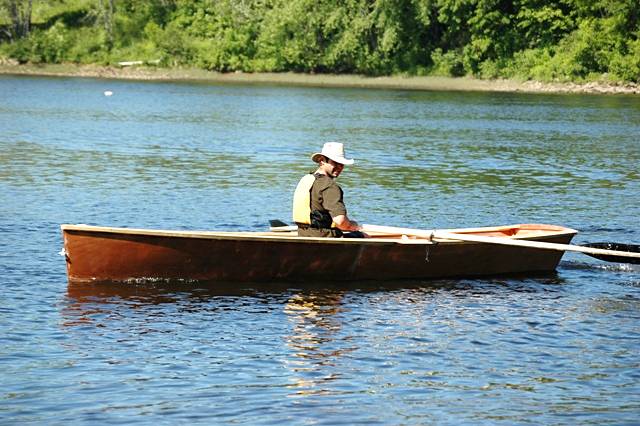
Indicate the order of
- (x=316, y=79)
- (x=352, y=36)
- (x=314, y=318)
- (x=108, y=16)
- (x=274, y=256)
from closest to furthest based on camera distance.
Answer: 1. (x=314, y=318)
2. (x=274, y=256)
3. (x=352, y=36)
4. (x=316, y=79)
5. (x=108, y=16)

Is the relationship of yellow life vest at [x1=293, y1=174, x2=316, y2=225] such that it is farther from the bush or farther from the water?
the bush

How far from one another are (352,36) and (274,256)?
7210 centimetres

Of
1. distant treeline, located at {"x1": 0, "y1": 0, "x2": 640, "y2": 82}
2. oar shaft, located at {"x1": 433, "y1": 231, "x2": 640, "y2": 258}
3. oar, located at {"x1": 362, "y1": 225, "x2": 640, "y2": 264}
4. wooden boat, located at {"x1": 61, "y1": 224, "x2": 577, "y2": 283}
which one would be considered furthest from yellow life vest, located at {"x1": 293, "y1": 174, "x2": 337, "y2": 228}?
distant treeline, located at {"x1": 0, "y1": 0, "x2": 640, "y2": 82}

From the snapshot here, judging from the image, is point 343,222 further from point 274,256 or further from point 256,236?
point 256,236

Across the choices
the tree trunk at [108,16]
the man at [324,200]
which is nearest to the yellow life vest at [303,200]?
the man at [324,200]

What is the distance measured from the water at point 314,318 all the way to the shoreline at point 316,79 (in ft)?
154

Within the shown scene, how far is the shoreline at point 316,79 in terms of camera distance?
8069cm

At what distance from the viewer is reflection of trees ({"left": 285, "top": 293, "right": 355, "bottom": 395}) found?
12320 mm

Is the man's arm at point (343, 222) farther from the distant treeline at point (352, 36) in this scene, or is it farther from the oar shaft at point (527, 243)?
the distant treeline at point (352, 36)

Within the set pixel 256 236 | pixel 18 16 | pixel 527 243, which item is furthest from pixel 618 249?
pixel 18 16

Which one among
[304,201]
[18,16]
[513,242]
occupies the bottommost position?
[513,242]

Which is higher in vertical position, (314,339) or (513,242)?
(513,242)

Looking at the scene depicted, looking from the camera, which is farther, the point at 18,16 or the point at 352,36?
the point at 18,16

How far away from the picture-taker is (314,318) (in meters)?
14.9
